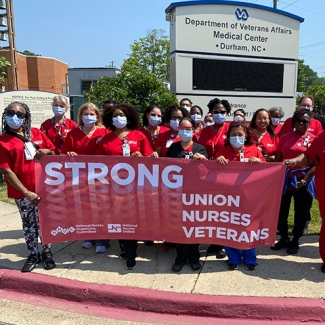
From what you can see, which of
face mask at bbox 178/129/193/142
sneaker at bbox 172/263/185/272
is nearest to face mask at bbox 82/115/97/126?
face mask at bbox 178/129/193/142

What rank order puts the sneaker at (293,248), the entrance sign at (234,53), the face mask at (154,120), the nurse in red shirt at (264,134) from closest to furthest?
the sneaker at (293,248), the nurse in red shirt at (264,134), the face mask at (154,120), the entrance sign at (234,53)

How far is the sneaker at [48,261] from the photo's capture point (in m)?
3.86

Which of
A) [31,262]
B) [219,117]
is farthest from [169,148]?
[31,262]

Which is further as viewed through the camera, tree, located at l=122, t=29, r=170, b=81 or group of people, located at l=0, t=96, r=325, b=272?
tree, located at l=122, t=29, r=170, b=81

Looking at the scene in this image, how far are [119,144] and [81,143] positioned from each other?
56cm

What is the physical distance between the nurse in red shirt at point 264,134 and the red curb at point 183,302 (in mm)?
1900

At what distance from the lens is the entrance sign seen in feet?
26.1

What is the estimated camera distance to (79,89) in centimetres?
3547

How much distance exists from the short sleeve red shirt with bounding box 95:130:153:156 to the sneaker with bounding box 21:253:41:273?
151 centimetres

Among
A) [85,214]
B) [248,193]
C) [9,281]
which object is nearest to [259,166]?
[248,193]

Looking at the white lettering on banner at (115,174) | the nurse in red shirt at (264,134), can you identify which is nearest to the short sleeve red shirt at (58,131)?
the white lettering on banner at (115,174)

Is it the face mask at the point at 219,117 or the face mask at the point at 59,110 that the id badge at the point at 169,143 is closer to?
the face mask at the point at 219,117

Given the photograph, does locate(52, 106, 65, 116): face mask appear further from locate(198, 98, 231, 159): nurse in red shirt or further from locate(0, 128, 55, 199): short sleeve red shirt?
locate(198, 98, 231, 159): nurse in red shirt

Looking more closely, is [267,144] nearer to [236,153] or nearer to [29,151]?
[236,153]
